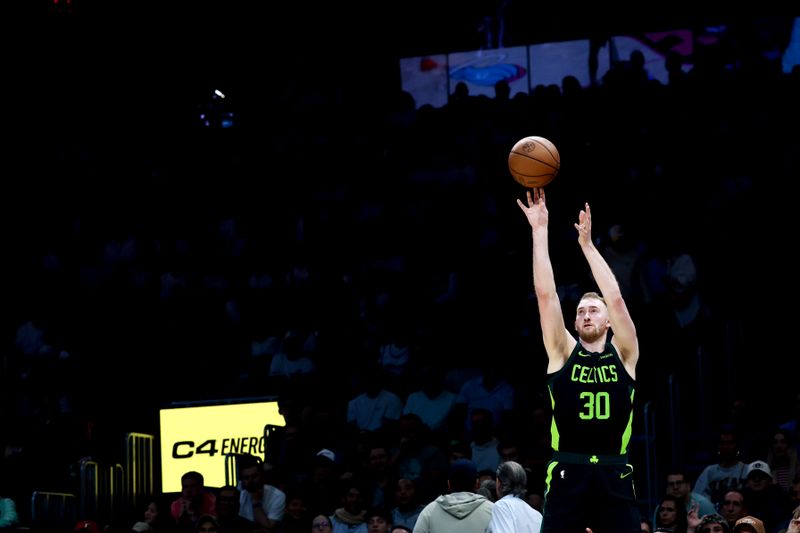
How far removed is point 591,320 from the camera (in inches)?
324

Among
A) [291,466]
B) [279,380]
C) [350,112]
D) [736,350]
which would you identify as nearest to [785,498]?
[736,350]

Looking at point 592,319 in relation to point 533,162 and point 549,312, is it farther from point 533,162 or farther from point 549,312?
point 533,162

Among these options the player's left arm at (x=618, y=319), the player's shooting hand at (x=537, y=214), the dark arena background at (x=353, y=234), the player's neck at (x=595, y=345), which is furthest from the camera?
the dark arena background at (x=353, y=234)

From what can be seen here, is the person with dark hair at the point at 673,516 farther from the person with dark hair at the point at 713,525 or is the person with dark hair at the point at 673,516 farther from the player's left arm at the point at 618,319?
the player's left arm at the point at 618,319

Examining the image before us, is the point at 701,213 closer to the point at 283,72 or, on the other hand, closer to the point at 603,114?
the point at 603,114

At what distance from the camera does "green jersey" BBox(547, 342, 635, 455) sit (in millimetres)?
8055

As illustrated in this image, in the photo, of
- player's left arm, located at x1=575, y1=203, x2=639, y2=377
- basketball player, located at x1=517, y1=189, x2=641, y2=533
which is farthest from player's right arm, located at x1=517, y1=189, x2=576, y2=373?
player's left arm, located at x1=575, y1=203, x2=639, y2=377

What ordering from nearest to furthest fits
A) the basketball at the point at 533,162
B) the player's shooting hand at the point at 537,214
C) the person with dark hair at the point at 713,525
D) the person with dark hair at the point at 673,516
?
the player's shooting hand at the point at 537,214 < the basketball at the point at 533,162 < the person with dark hair at the point at 713,525 < the person with dark hair at the point at 673,516

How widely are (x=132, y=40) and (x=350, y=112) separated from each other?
476cm

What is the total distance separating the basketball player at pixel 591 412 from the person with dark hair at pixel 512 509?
1453 millimetres

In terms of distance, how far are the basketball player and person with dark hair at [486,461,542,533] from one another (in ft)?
4.77

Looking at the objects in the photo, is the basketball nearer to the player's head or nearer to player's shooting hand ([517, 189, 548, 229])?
player's shooting hand ([517, 189, 548, 229])

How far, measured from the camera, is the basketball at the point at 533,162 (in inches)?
369

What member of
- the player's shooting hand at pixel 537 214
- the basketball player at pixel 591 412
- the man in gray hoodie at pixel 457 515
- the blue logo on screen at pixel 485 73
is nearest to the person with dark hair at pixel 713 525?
the man in gray hoodie at pixel 457 515
